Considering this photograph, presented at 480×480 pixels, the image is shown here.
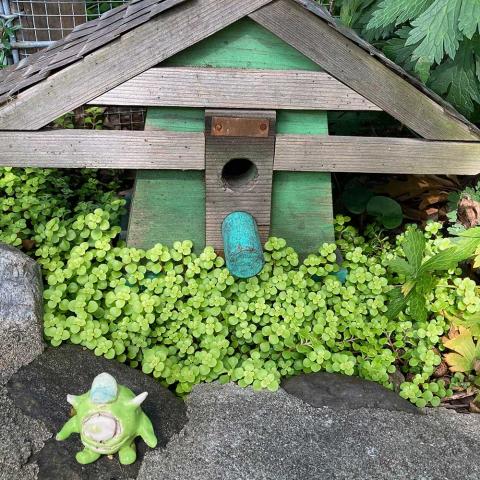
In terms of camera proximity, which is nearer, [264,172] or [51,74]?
[51,74]

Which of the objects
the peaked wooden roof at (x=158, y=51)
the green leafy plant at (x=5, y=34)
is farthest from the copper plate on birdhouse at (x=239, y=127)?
the green leafy plant at (x=5, y=34)

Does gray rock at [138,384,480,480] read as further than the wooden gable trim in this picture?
No

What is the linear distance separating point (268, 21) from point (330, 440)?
1.67m

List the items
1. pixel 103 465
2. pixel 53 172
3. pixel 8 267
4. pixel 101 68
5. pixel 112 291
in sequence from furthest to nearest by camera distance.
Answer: pixel 53 172, pixel 112 291, pixel 8 267, pixel 101 68, pixel 103 465

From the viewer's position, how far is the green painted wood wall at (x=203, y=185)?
2.59 m

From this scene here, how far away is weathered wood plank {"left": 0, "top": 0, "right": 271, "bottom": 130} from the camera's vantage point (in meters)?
2.41

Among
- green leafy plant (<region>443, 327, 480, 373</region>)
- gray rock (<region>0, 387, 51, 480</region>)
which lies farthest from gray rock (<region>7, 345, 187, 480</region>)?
green leafy plant (<region>443, 327, 480, 373</region>)

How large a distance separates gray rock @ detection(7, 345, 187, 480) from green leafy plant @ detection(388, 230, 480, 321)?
1.14m

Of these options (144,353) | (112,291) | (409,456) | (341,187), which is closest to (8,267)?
(112,291)

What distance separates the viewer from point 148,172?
9.42 ft

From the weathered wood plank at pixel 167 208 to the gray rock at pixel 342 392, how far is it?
0.89 metres

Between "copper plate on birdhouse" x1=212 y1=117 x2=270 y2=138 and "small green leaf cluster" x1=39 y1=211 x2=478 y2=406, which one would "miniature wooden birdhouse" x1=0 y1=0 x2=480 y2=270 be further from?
"small green leaf cluster" x1=39 y1=211 x2=478 y2=406

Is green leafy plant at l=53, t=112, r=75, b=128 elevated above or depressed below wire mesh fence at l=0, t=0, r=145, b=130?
below

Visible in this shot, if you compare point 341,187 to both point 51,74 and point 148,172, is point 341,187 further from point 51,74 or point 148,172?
point 51,74
